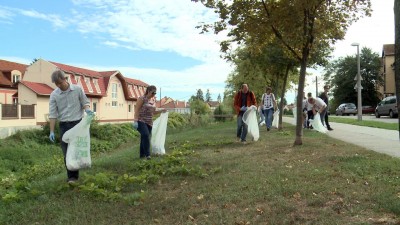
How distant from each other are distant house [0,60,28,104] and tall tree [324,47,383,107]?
144 ft

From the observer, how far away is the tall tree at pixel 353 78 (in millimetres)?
63250

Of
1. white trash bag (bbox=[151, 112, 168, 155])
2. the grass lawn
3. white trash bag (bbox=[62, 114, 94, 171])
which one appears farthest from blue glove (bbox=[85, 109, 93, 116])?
white trash bag (bbox=[151, 112, 168, 155])

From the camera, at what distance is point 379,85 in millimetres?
65125

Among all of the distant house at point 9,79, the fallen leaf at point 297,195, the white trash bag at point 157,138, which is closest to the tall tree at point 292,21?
the white trash bag at point 157,138

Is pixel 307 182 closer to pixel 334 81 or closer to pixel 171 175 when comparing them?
pixel 171 175

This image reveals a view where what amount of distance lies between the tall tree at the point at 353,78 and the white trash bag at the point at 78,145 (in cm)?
6200

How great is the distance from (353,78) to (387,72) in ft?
19.3

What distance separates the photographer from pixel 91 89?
161 feet

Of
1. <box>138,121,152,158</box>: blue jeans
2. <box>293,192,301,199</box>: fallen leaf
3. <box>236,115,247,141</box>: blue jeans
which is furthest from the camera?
<box>236,115,247,141</box>: blue jeans

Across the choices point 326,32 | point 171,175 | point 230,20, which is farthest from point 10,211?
point 326,32

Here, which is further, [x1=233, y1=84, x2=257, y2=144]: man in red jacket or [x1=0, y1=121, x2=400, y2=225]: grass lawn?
[x1=233, y1=84, x2=257, y2=144]: man in red jacket

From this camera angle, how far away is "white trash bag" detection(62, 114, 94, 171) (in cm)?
655

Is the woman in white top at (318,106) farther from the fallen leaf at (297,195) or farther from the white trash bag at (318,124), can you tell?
the fallen leaf at (297,195)

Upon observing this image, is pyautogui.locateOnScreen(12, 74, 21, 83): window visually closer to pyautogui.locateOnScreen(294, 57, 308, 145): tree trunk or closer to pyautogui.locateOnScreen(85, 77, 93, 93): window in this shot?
pyautogui.locateOnScreen(85, 77, 93, 93): window
